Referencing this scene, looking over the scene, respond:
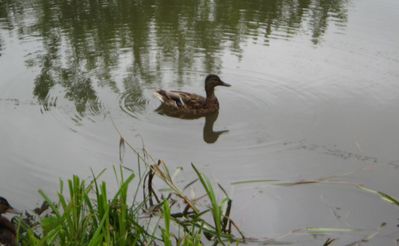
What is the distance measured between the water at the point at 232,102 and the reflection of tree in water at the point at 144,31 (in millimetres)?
41

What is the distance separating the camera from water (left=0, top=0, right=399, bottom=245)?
452 cm

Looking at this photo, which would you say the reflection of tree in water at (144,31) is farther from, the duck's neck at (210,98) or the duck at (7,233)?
the duck at (7,233)

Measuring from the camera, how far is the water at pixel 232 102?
452cm

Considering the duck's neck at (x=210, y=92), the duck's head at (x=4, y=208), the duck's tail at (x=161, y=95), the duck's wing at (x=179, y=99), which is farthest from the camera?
the duck's neck at (x=210, y=92)

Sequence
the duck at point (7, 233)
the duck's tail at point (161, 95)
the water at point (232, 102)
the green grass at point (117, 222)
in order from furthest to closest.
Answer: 1. the duck's tail at point (161, 95)
2. the water at point (232, 102)
3. the duck at point (7, 233)
4. the green grass at point (117, 222)

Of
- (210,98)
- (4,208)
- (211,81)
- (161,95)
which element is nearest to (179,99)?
(161,95)

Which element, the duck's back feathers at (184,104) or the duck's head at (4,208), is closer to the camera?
the duck's head at (4,208)

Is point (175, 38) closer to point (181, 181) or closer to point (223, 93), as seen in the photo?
point (223, 93)

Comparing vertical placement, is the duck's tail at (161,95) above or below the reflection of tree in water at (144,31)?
above

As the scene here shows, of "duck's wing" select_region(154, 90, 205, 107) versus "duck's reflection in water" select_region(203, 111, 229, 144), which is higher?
"duck's wing" select_region(154, 90, 205, 107)

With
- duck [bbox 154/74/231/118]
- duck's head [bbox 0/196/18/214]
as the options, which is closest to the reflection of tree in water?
duck [bbox 154/74/231/118]

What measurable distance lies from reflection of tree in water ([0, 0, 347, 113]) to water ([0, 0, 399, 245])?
4cm

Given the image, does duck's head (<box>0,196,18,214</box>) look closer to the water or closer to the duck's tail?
the water

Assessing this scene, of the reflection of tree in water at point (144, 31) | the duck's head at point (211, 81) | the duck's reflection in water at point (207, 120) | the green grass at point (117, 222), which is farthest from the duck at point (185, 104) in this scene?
the green grass at point (117, 222)
